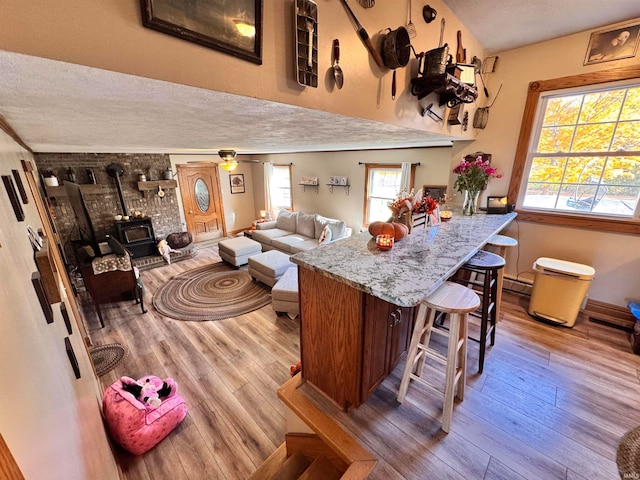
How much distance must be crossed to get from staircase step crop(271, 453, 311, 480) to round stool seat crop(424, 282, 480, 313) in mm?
1209

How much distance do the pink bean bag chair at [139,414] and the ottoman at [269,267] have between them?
2057 millimetres

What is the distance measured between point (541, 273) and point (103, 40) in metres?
3.47

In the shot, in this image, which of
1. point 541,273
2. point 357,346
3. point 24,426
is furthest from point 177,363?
point 541,273

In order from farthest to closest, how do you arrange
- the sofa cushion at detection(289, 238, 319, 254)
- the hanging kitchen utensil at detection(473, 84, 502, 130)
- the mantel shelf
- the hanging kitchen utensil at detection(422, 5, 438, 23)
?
the mantel shelf → the sofa cushion at detection(289, 238, 319, 254) → the hanging kitchen utensil at detection(473, 84, 502, 130) → the hanging kitchen utensil at detection(422, 5, 438, 23)

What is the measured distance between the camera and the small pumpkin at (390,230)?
1778mm

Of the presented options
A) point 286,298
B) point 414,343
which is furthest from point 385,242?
point 286,298

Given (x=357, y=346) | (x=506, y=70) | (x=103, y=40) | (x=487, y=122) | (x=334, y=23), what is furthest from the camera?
(x=487, y=122)

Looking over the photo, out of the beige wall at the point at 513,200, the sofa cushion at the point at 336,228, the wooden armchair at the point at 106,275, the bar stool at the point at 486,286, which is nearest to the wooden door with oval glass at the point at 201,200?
the wooden armchair at the point at 106,275

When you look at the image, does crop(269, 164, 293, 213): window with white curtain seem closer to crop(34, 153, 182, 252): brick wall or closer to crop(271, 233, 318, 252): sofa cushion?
crop(271, 233, 318, 252): sofa cushion

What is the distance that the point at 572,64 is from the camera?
2371 millimetres

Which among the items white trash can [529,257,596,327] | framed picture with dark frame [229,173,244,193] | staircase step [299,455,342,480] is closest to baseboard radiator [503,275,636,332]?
white trash can [529,257,596,327]

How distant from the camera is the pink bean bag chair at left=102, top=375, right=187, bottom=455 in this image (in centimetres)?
177

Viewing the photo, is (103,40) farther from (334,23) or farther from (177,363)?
(177,363)

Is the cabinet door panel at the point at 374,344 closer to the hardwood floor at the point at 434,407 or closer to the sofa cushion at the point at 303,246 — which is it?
the hardwood floor at the point at 434,407
